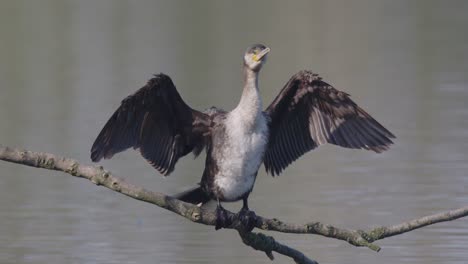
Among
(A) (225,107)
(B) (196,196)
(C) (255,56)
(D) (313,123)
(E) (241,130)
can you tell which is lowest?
(B) (196,196)

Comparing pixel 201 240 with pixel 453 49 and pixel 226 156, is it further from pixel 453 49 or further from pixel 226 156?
pixel 453 49

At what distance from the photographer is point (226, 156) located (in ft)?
27.0

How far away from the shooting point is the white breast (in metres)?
8.19

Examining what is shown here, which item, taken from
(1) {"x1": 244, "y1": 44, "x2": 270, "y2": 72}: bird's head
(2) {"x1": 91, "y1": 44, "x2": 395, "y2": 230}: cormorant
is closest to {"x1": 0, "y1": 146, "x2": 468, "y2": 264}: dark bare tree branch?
(2) {"x1": 91, "y1": 44, "x2": 395, "y2": 230}: cormorant

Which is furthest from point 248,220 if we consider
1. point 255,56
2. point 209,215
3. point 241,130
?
point 255,56

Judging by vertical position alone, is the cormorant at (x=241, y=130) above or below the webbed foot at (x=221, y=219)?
above

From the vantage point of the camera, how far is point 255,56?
8273 mm

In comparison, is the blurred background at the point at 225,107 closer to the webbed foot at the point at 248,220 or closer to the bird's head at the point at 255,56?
the webbed foot at the point at 248,220

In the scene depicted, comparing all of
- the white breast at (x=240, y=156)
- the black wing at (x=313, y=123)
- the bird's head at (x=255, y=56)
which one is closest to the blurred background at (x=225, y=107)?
the black wing at (x=313, y=123)

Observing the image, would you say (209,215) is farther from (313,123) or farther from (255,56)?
(313,123)

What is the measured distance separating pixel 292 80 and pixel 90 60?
14.7 m

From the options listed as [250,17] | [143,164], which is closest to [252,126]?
[143,164]

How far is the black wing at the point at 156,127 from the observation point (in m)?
8.27

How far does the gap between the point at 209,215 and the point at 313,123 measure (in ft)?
4.04
